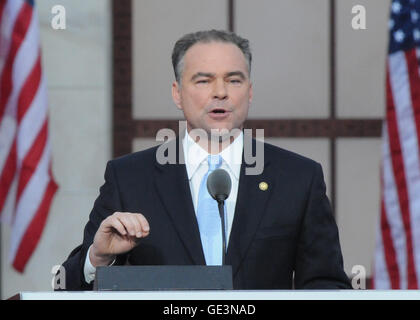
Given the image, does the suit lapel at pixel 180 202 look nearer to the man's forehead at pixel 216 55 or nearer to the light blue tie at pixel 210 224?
the light blue tie at pixel 210 224

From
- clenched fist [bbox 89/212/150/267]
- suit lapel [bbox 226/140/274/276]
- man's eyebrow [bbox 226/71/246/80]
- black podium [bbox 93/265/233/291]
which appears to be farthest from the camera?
man's eyebrow [bbox 226/71/246/80]

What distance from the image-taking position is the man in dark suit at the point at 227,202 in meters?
3.73

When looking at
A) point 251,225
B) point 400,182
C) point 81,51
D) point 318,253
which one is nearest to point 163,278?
point 251,225

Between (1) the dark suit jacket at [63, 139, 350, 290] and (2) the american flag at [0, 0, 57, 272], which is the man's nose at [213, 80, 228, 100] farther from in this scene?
(2) the american flag at [0, 0, 57, 272]

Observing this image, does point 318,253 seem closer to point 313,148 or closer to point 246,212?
point 246,212

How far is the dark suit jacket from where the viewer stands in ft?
12.2

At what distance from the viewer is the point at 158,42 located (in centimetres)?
897

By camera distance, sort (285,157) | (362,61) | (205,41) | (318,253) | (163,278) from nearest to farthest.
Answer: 1. (163,278)
2. (318,253)
3. (205,41)
4. (285,157)
5. (362,61)

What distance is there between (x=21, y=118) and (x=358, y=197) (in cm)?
298

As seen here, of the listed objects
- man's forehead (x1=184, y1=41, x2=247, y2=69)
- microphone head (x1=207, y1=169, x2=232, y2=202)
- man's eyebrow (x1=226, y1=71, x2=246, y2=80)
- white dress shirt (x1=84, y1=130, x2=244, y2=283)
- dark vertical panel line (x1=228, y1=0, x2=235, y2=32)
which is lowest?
microphone head (x1=207, y1=169, x2=232, y2=202)

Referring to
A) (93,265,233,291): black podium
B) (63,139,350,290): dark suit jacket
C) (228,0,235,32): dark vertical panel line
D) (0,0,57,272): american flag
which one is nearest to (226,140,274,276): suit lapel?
(63,139,350,290): dark suit jacket

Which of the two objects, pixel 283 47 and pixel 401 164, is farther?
pixel 283 47

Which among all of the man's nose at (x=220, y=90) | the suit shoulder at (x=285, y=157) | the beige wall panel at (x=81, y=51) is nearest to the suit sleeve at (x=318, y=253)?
the suit shoulder at (x=285, y=157)

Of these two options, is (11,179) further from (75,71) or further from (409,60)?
(409,60)
